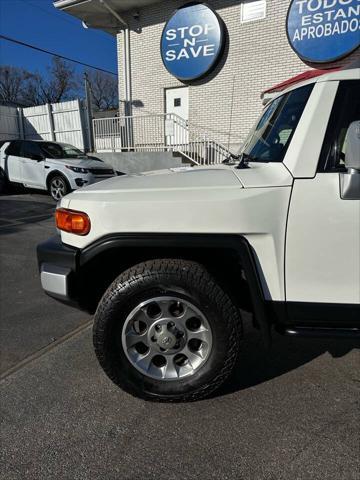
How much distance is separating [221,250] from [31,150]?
9.24 m

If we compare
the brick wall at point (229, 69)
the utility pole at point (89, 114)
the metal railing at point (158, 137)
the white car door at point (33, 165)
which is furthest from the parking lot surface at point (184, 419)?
the utility pole at point (89, 114)

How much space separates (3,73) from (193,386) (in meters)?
58.4

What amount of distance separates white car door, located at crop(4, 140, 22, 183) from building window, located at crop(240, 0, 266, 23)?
7542 mm

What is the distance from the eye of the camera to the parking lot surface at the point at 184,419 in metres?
1.74

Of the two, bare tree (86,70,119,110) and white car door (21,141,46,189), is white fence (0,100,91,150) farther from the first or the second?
bare tree (86,70,119,110)

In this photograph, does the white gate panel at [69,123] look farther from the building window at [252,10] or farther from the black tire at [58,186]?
the building window at [252,10]

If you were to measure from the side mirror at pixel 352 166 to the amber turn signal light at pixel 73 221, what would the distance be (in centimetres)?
144

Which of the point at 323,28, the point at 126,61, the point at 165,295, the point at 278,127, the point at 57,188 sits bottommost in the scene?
the point at 57,188

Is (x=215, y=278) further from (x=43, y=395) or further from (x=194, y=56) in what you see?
(x=194, y=56)

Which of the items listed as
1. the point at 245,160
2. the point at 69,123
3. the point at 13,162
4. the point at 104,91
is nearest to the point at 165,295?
the point at 245,160

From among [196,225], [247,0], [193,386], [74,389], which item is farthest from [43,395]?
[247,0]

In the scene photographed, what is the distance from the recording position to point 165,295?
6.80 ft

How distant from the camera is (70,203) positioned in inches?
87.1

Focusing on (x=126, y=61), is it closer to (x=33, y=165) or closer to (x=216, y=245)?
(x=33, y=165)
